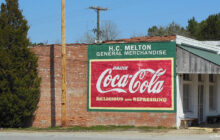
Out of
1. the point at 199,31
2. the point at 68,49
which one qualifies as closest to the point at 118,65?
the point at 68,49

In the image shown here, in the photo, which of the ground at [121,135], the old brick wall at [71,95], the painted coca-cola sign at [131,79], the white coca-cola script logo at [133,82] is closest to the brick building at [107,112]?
the old brick wall at [71,95]

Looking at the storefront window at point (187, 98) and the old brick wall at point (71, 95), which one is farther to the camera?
the storefront window at point (187, 98)

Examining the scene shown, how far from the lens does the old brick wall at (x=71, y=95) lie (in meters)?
20.5

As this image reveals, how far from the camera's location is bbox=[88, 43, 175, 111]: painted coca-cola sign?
1973cm

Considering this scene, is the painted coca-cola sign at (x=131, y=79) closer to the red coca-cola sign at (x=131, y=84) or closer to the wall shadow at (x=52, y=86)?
the red coca-cola sign at (x=131, y=84)

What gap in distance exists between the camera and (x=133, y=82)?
66.7ft

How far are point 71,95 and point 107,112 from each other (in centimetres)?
207

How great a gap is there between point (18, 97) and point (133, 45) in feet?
20.8

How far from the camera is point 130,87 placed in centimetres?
2036

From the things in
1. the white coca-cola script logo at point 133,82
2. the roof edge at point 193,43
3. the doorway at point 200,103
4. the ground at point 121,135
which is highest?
the roof edge at point 193,43

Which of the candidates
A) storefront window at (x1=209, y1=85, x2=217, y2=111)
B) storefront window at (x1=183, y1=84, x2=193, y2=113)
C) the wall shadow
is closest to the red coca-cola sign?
storefront window at (x1=183, y1=84, x2=193, y2=113)

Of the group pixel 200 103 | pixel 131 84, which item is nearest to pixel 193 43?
pixel 200 103

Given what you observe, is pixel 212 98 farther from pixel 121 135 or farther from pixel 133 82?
pixel 121 135

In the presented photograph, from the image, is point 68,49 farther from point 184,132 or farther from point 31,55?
point 184,132
